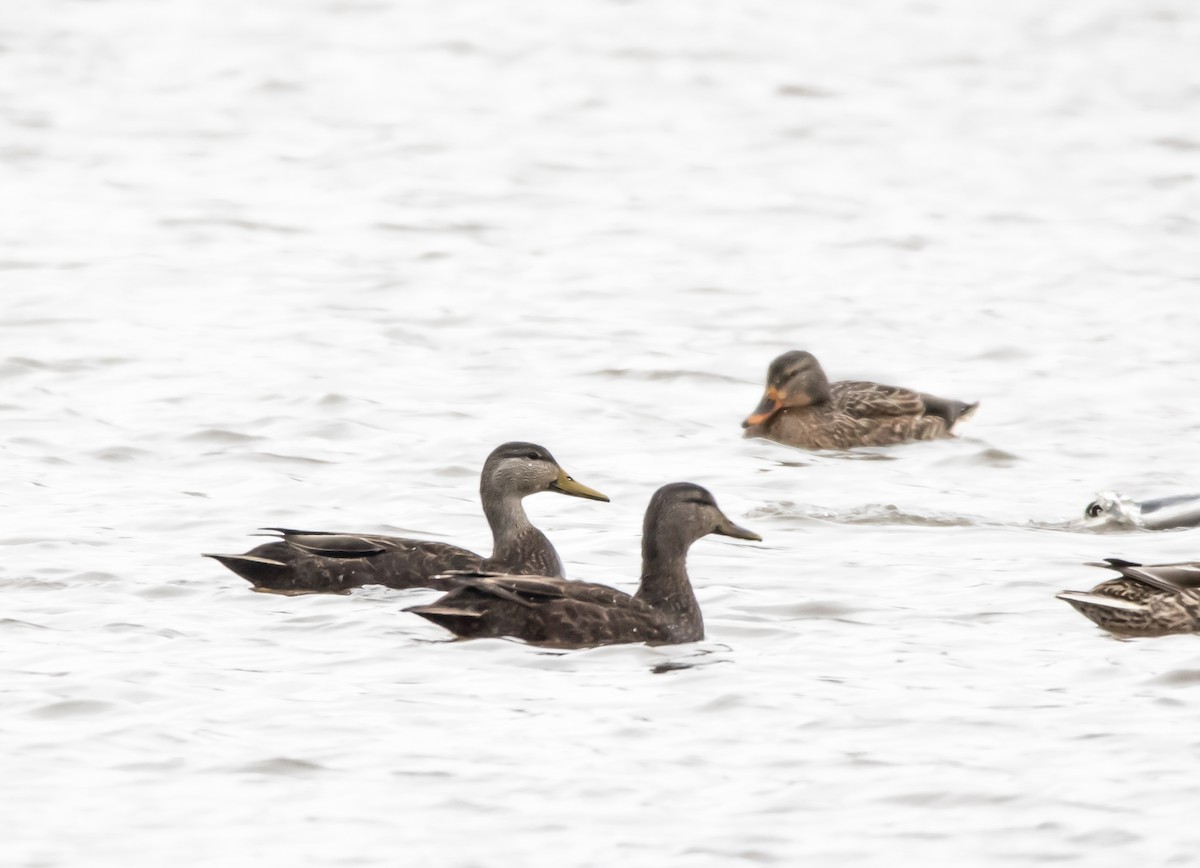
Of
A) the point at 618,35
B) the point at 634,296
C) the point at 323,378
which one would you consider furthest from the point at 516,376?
the point at 618,35

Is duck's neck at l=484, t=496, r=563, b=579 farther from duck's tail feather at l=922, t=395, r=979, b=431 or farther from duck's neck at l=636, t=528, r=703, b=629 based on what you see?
duck's tail feather at l=922, t=395, r=979, b=431

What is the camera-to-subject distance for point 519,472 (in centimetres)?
1172

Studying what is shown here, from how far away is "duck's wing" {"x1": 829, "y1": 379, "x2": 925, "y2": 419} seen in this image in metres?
15.5

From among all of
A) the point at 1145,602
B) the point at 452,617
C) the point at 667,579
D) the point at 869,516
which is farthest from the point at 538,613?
the point at 869,516

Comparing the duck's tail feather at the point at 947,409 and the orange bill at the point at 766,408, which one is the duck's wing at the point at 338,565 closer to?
the orange bill at the point at 766,408

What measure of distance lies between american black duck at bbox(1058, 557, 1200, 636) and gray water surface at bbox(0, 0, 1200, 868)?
0.11 m

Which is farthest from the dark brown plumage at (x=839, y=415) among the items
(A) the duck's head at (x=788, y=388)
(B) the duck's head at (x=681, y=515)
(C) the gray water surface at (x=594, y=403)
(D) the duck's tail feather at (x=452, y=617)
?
(D) the duck's tail feather at (x=452, y=617)

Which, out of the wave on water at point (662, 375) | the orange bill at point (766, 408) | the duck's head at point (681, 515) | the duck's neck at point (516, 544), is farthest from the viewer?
the wave on water at point (662, 375)

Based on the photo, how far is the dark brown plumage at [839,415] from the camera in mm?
15508

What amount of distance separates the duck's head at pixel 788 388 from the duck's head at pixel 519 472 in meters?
3.88

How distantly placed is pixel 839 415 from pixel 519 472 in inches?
176

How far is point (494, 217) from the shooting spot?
23.0m

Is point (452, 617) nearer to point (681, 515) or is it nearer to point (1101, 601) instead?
point (681, 515)

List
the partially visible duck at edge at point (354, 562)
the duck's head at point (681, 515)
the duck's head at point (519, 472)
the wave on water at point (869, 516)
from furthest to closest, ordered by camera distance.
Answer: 1. the wave on water at point (869, 516)
2. the duck's head at point (519, 472)
3. the partially visible duck at edge at point (354, 562)
4. the duck's head at point (681, 515)
